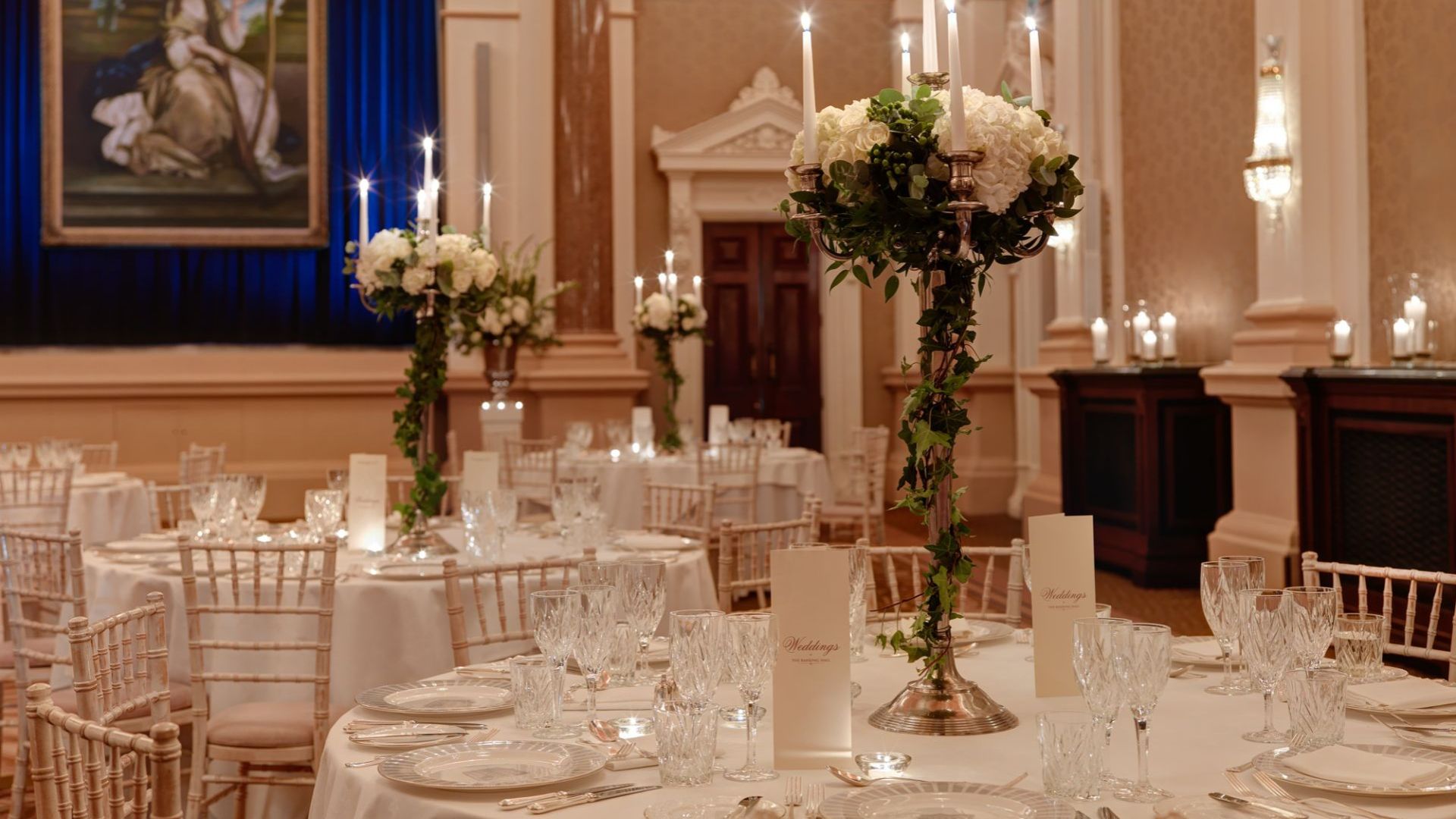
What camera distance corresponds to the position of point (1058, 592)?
233 cm

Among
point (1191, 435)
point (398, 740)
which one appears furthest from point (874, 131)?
point (1191, 435)

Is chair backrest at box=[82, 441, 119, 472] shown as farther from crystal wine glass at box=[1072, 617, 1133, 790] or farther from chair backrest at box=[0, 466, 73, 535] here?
crystal wine glass at box=[1072, 617, 1133, 790]

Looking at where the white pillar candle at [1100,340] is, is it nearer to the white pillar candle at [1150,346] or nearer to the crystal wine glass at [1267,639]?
the white pillar candle at [1150,346]

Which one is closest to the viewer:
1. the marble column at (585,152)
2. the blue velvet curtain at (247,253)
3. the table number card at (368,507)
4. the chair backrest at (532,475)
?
the table number card at (368,507)

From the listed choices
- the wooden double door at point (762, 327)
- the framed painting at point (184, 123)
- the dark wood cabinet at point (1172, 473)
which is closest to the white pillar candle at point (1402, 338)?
the dark wood cabinet at point (1172, 473)

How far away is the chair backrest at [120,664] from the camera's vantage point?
2256 millimetres

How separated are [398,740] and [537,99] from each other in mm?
9573

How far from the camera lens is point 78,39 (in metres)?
11.4

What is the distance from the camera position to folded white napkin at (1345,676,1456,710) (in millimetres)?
2256

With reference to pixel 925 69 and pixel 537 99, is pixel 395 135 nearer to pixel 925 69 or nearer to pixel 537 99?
pixel 537 99

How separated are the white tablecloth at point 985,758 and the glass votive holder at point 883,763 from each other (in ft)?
0.06

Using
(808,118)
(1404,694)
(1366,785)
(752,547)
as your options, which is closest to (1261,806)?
(1366,785)

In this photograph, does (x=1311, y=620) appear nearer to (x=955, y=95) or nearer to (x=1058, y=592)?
(x=1058, y=592)

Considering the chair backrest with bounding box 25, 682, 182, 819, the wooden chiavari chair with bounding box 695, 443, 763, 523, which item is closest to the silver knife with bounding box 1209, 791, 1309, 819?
the chair backrest with bounding box 25, 682, 182, 819
